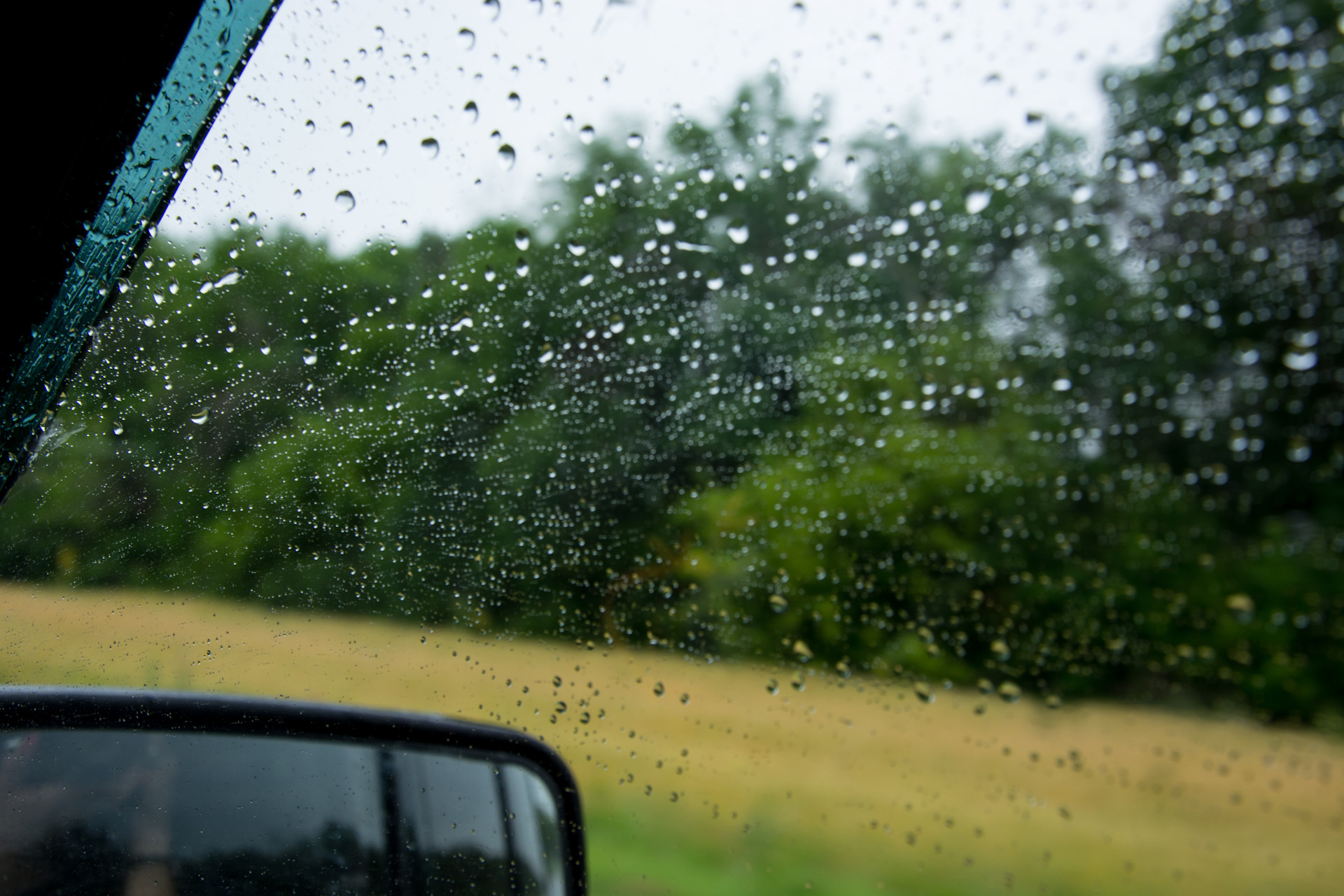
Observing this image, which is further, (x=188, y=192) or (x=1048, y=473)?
(x=188, y=192)

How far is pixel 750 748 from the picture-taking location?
6.12 feet

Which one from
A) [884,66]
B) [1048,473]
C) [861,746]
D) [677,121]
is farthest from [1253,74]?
[861,746]

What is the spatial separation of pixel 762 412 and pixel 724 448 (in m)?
0.12

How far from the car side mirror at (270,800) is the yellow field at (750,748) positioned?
0.24 ft

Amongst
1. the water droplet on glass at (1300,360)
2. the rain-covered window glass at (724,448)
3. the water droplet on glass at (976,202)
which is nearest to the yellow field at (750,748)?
the rain-covered window glass at (724,448)

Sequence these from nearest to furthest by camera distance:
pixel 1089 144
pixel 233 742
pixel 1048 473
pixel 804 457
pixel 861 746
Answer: pixel 1089 144 → pixel 1048 473 → pixel 861 746 → pixel 804 457 → pixel 233 742

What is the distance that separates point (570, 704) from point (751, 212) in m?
1.18

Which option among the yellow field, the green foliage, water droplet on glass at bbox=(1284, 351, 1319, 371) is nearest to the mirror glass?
the yellow field

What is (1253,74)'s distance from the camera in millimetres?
1242

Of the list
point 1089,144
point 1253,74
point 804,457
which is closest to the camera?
point 1253,74

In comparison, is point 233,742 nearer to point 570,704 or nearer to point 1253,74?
point 570,704

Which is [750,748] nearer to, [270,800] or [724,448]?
[724,448]

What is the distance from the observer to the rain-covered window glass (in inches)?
54.6

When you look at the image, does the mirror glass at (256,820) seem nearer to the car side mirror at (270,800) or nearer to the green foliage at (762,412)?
the car side mirror at (270,800)
